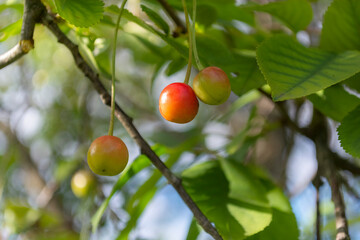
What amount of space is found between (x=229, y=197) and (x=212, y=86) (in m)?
0.32

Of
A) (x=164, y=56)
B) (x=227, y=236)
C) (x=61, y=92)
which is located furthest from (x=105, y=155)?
(x=61, y=92)

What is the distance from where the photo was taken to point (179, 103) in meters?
0.55

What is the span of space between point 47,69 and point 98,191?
95cm

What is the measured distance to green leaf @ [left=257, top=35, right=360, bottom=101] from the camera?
1.71 feet

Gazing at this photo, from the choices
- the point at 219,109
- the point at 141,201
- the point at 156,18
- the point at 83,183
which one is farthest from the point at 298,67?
the point at 219,109

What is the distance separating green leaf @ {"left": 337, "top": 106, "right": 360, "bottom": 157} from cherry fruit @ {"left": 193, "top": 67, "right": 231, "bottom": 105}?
0.20 meters

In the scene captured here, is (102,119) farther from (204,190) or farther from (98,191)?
(204,190)

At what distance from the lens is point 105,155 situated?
561mm

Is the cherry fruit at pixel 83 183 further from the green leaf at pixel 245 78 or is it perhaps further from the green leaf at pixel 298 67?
the green leaf at pixel 298 67

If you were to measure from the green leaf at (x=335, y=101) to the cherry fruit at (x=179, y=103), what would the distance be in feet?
0.88

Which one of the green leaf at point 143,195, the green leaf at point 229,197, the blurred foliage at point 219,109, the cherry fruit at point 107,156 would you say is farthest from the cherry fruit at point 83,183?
the cherry fruit at point 107,156

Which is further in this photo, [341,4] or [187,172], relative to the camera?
[187,172]

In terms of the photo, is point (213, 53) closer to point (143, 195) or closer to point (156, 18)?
point (156, 18)

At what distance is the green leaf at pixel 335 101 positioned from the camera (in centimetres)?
72
